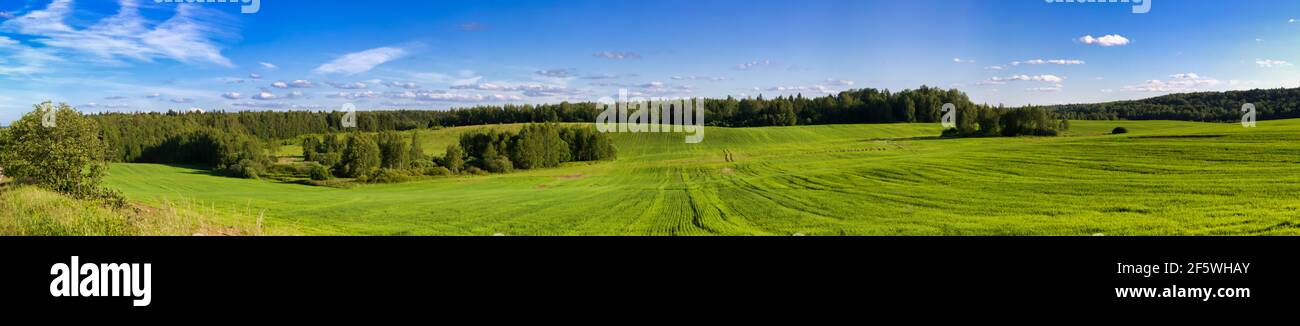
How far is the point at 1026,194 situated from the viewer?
26.1 m

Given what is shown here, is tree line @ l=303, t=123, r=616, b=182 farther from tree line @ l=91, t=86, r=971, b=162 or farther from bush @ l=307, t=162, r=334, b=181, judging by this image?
tree line @ l=91, t=86, r=971, b=162

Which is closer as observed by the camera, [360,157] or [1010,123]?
[360,157]

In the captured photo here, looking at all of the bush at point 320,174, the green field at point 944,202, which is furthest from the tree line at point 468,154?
the green field at point 944,202

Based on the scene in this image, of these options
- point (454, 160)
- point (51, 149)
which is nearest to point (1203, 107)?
point (454, 160)

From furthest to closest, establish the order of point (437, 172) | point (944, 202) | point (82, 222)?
point (437, 172)
point (944, 202)
point (82, 222)

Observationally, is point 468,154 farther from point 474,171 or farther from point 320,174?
point 320,174

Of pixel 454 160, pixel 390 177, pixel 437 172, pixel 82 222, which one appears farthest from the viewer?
pixel 454 160

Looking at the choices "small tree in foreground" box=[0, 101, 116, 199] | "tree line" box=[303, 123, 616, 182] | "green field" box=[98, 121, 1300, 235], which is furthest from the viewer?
"tree line" box=[303, 123, 616, 182]

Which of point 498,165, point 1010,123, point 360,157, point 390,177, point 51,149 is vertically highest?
point 1010,123

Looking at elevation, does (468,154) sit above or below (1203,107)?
below

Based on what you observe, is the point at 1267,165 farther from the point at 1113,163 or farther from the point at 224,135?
the point at 224,135

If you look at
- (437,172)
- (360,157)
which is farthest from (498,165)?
(360,157)

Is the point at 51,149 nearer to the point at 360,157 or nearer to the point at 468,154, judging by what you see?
the point at 360,157

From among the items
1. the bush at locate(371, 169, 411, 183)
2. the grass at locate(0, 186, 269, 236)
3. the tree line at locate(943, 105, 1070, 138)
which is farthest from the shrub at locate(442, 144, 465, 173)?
the tree line at locate(943, 105, 1070, 138)
